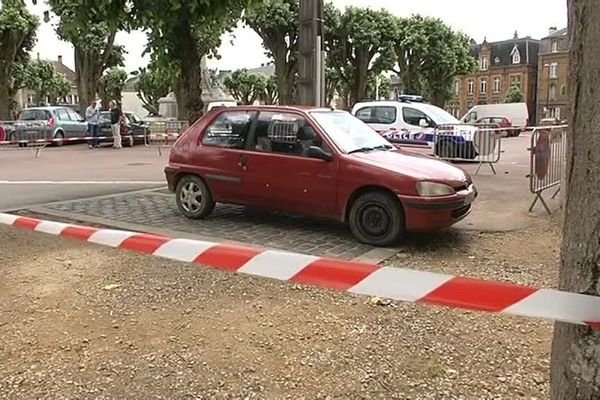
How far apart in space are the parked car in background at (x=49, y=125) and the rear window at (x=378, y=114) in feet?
40.0

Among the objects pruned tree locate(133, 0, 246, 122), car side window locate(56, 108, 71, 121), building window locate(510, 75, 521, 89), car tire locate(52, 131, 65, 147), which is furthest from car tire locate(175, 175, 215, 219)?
building window locate(510, 75, 521, 89)

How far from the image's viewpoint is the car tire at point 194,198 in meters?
7.83

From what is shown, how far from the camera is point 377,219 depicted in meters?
6.54

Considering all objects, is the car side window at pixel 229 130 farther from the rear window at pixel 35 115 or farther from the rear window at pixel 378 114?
the rear window at pixel 35 115

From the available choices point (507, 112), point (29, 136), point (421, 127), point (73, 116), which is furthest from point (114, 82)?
point (421, 127)

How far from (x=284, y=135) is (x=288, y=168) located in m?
0.46

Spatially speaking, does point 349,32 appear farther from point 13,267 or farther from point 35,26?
point 13,267

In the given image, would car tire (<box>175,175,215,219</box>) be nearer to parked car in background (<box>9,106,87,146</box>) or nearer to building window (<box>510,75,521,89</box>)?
parked car in background (<box>9,106,87,146</box>)

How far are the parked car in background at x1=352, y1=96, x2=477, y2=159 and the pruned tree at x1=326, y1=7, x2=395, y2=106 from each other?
2124cm

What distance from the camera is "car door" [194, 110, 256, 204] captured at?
24.4ft

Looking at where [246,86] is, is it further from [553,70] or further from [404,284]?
[404,284]

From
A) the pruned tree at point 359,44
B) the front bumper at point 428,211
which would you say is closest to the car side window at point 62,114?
the pruned tree at point 359,44

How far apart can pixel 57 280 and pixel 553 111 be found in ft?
291

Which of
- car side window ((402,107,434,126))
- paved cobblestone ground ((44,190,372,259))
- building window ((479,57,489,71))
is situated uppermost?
building window ((479,57,489,71))
